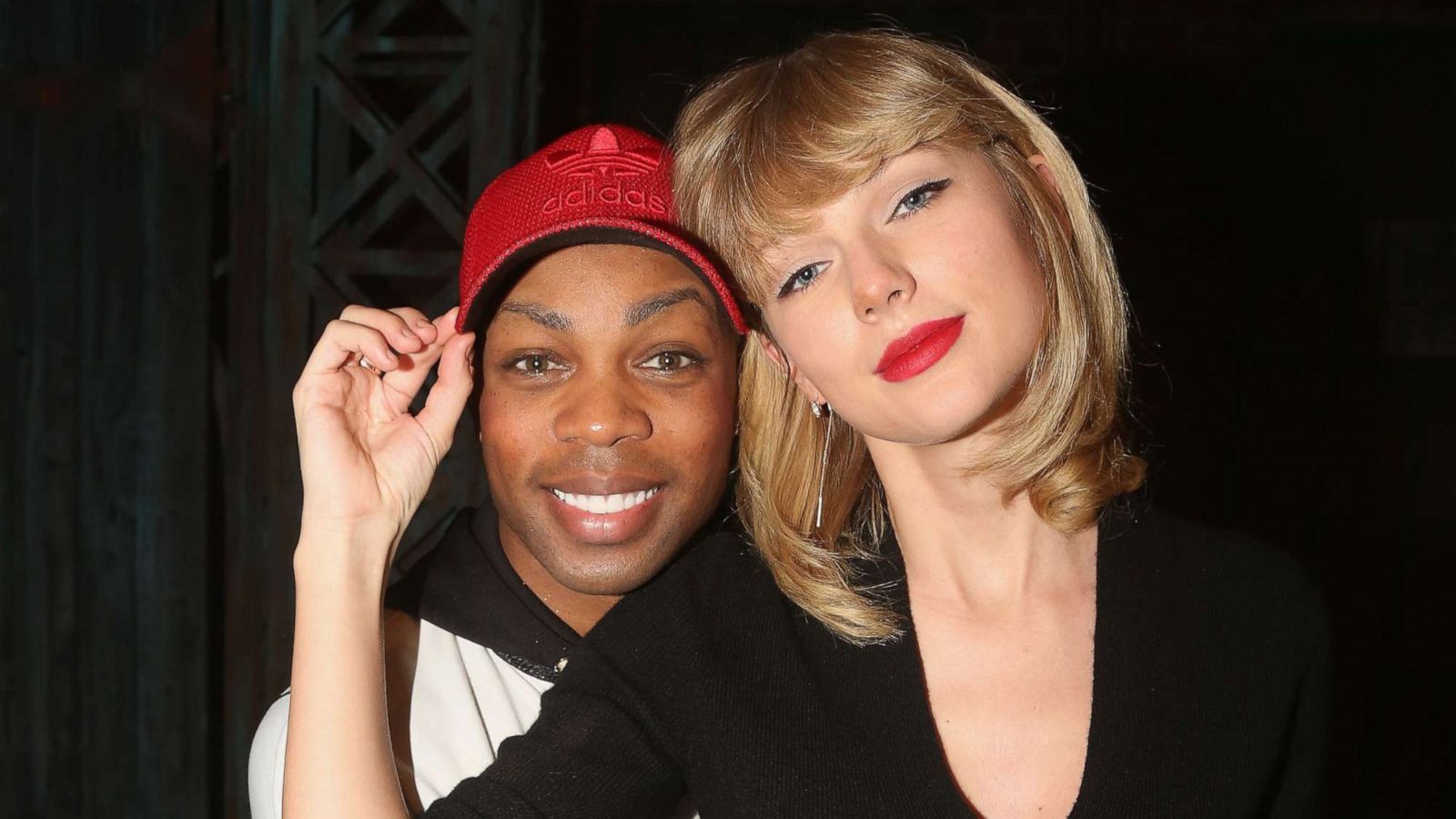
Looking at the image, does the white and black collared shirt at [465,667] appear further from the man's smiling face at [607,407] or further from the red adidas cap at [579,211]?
the red adidas cap at [579,211]

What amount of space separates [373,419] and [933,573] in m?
0.95

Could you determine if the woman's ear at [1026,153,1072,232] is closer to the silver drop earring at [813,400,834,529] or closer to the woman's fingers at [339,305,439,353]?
the silver drop earring at [813,400,834,529]

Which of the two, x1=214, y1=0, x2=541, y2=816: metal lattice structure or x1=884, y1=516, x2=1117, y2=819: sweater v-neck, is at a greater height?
x1=214, y1=0, x2=541, y2=816: metal lattice structure

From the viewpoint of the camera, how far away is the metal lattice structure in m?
3.20

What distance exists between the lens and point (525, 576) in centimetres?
212

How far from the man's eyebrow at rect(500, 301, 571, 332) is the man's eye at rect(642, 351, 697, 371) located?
15cm

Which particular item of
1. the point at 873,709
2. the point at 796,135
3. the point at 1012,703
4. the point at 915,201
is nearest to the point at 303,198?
the point at 796,135

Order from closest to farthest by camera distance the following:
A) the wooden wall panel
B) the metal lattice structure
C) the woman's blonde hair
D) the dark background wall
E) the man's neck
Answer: the woman's blonde hair, the man's neck, the metal lattice structure, the dark background wall, the wooden wall panel

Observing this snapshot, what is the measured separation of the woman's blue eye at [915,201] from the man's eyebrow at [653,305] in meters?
0.43

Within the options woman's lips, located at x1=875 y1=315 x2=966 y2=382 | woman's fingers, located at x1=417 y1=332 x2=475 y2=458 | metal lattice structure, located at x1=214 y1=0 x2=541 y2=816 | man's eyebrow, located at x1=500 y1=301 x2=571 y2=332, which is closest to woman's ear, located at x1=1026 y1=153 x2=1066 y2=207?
woman's lips, located at x1=875 y1=315 x2=966 y2=382

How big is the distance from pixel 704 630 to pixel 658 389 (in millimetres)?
429

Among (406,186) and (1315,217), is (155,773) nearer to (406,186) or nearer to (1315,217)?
(406,186)

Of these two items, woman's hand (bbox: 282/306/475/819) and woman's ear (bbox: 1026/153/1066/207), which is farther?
woman's ear (bbox: 1026/153/1066/207)

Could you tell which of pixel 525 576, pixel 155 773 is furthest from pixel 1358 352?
pixel 155 773
